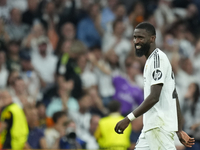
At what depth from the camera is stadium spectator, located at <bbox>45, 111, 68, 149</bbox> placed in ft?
29.4

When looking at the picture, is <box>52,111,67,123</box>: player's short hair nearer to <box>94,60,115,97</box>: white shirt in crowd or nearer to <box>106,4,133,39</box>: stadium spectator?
<box>94,60,115,97</box>: white shirt in crowd

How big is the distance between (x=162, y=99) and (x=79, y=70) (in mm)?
5963

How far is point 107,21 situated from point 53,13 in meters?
1.54

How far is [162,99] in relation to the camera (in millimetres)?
4898

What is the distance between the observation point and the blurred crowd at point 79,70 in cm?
889

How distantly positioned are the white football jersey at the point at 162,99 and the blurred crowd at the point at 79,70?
355cm

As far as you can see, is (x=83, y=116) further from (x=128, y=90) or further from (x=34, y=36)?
(x=34, y=36)

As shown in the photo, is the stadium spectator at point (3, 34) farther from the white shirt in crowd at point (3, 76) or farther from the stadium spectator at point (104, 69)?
the stadium spectator at point (104, 69)

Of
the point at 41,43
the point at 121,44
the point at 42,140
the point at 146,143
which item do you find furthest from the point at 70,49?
the point at 146,143

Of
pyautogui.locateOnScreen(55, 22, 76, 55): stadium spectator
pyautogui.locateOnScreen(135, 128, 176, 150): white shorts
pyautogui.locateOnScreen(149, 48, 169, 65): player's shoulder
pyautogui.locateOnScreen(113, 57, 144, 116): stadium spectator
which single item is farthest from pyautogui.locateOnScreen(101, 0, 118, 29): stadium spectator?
pyautogui.locateOnScreen(135, 128, 176, 150): white shorts

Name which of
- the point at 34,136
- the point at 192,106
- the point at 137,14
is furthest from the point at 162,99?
the point at 137,14

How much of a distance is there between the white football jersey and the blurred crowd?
3.55 meters

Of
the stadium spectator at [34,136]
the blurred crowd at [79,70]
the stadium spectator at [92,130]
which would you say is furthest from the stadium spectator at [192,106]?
the stadium spectator at [34,136]

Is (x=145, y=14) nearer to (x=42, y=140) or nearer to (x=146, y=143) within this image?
(x=42, y=140)
